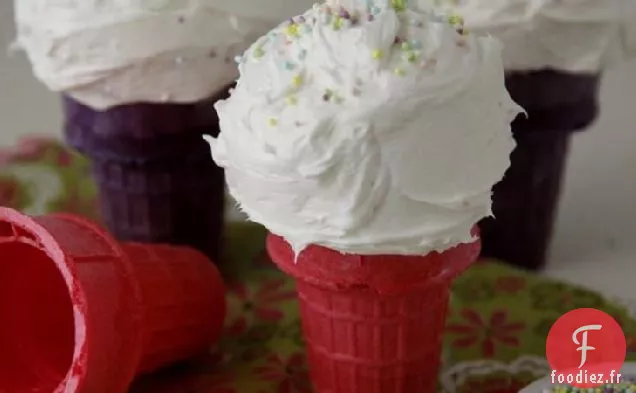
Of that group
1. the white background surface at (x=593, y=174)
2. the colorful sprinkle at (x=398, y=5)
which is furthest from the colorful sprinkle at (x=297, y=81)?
the white background surface at (x=593, y=174)

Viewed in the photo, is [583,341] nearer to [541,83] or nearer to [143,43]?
[541,83]

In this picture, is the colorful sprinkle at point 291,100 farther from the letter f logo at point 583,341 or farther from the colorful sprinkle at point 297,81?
the letter f logo at point 583,341

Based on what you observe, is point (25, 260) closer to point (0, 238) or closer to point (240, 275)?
point (0, 238)

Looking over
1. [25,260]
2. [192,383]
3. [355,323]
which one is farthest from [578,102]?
[25,260]

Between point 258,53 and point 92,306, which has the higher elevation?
point 258,53

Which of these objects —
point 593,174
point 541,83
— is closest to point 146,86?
point 541,83

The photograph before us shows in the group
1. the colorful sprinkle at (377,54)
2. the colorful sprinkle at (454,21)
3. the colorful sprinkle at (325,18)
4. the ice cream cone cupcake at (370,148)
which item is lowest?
the ice cream cone cupcake at (370,148)

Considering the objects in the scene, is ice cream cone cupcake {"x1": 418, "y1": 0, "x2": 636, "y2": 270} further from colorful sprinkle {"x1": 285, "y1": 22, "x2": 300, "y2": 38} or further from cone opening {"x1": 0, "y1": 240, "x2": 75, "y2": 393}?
cone opening {"x1": 0, "y1": 240, "x2": 75, "y2": 393}
